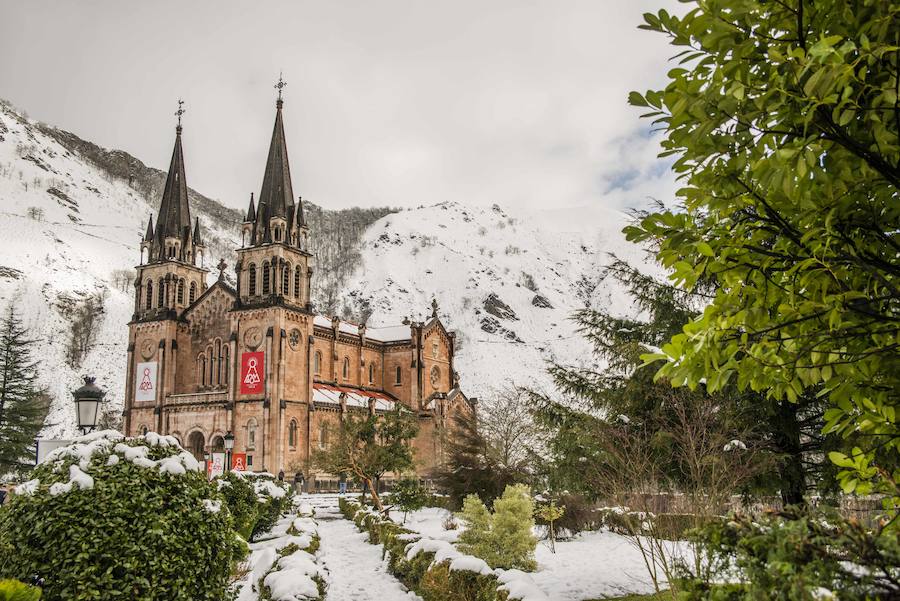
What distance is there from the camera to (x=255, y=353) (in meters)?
49.0

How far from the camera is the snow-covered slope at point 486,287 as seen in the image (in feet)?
424

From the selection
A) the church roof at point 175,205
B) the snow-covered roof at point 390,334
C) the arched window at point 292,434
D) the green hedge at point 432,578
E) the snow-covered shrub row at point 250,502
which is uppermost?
the church roof at point 175,205

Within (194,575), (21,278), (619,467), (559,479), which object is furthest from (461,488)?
(21,278)

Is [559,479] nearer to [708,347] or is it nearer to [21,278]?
[708,347]

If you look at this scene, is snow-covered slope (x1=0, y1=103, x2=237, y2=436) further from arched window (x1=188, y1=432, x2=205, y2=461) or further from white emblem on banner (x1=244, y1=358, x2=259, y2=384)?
white emblem on banner (x1=244, y1=358, x2=259, y2=384)

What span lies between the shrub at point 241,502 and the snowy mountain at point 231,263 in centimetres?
7725

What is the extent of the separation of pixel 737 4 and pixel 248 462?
157ft

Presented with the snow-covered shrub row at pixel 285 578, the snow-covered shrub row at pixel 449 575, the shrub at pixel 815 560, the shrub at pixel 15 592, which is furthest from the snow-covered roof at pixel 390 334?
the shrub at pixel 815 560

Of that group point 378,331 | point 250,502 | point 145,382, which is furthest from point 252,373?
point 250,502

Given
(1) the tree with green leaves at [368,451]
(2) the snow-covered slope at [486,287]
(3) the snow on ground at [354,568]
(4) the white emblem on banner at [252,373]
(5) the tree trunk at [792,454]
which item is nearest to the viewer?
(5) the tree trunk at [792,454]

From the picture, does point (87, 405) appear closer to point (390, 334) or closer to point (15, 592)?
point (15, 592)

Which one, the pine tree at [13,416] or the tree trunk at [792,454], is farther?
the pine tree at [13,416]

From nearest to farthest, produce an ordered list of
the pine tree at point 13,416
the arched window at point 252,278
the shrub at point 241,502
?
the shrub at point 241,502 → the pine tree at point 13,416 → the arched window at point 252,278

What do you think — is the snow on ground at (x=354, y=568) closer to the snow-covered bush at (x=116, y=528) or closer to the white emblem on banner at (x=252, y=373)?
the snow-covered bush at (x=116, y=528)
